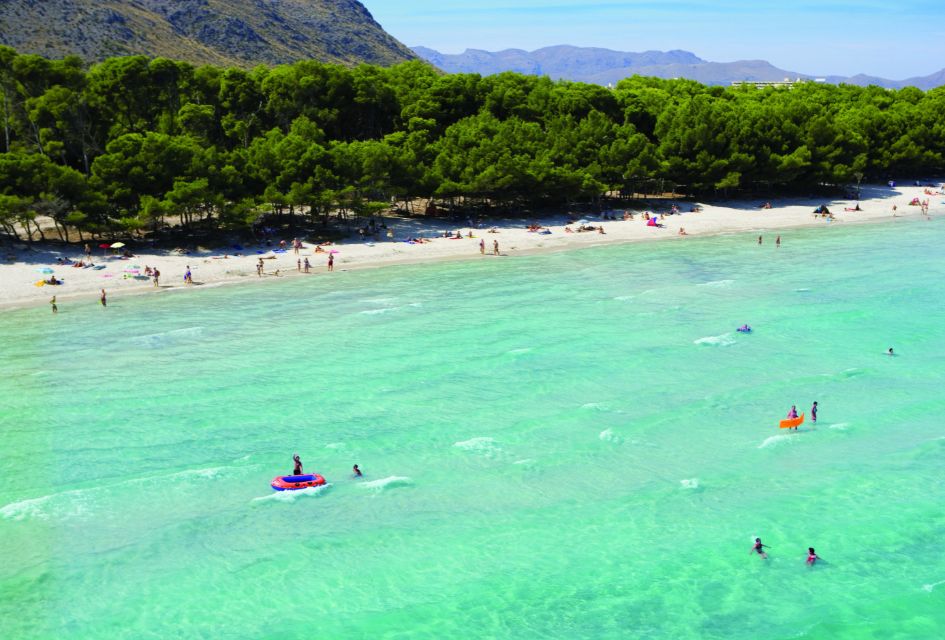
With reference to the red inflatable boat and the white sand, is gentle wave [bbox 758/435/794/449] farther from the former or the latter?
the white sand

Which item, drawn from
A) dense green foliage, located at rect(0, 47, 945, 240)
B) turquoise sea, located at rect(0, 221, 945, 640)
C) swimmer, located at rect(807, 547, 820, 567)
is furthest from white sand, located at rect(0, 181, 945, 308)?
swimmer, located at rect(807, 547, 820, 567)

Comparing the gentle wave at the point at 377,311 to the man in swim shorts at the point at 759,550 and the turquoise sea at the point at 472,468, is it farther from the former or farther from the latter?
the man in swim shorts at the point at 759,550

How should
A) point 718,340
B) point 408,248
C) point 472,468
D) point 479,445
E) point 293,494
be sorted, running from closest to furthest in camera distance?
1. point 293,494
2. point 472,468
3. point 479,445
4. point 718,340
5. point 408,248

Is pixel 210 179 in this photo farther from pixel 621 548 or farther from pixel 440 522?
pixel 621 548

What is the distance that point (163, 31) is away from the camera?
498 feet

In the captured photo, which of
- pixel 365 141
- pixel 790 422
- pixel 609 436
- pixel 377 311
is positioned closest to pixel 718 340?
pixel 790 422

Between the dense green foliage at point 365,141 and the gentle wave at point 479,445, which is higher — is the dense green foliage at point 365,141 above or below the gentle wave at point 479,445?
above

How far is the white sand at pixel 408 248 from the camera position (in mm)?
57000

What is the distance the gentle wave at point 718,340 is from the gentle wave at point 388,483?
21.6 m

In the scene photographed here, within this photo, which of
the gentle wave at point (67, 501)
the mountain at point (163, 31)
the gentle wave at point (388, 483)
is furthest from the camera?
the mountain at point (163, 31)

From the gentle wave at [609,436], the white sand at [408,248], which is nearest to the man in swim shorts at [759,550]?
the gentle wave at [609,436]

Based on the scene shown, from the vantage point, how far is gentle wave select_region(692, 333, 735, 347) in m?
46.3

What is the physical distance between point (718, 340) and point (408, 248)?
96.5 feet

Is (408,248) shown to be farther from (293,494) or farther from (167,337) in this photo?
(293,494)
